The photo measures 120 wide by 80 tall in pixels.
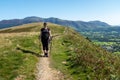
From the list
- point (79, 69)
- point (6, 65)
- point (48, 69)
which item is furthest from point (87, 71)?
point (6, 65)

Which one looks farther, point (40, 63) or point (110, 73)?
point (40, 63)

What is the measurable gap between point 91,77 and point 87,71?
7.50ft

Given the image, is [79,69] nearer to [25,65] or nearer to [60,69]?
[60,69]

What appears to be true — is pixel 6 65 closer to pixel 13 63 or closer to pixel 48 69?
pixel 13 63

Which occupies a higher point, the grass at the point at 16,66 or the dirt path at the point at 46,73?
the grass at the point at 16,66

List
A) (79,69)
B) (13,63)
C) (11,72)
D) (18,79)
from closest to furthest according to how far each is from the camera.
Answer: (18,79) < (11,72) < (79,69) < (13,63)

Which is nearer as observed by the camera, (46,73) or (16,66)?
(46,73)

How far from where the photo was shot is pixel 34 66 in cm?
2423

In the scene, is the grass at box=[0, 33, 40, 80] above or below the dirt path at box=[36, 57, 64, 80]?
above

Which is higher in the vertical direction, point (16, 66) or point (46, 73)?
point (16, 66)

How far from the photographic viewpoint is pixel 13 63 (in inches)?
973

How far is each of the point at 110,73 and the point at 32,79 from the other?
5.19 metres

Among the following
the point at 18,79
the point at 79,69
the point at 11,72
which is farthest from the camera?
the point at 79,69

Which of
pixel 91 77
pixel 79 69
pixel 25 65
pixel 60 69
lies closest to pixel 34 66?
pixel 25 65
